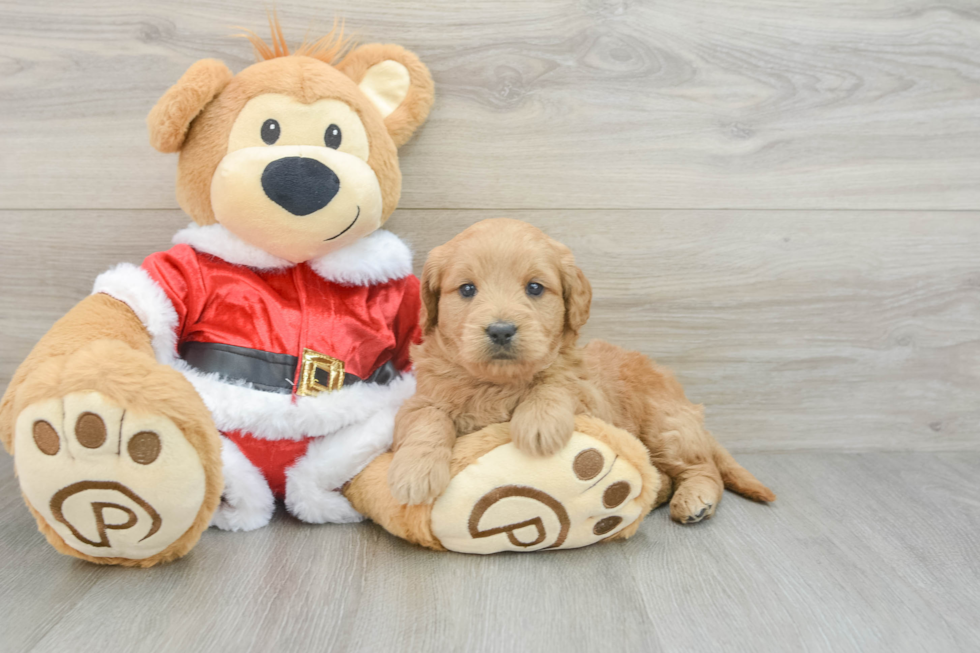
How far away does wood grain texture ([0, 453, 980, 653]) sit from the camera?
0.76 m

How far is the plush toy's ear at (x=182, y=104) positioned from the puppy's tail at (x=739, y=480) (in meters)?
0.98

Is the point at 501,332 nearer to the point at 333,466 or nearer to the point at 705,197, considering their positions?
the point at 333,466

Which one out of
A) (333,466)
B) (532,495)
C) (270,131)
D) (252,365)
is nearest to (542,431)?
(532,495)

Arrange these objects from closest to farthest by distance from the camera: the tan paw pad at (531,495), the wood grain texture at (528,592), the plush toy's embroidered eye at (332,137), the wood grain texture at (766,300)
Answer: the wood grain texture at (528,592) < the tan paw pad at (531,495) < the plush toy's embroidered eye at (332,137) < the wood grain texture at (766,300)

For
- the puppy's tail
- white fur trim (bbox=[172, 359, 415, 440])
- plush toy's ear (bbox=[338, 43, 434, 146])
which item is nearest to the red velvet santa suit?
white fur trim (bbox=[172, 359, 415, 440])

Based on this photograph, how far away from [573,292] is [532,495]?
0.27 m

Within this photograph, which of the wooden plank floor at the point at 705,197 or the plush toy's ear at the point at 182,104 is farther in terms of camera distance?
the wooden plank floor at the point at 705,197

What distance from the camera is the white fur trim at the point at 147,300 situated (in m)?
0.94

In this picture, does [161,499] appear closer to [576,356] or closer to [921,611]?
[576,356]

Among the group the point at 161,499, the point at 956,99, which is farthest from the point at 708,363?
the point at 161,499

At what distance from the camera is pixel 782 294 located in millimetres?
1291

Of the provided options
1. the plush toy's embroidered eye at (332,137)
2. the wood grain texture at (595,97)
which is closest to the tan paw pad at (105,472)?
the plush toy's embroidered eye at (332,137)

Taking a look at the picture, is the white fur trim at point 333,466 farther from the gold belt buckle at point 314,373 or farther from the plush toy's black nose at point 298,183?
the plush toy's black nose at point 298,183

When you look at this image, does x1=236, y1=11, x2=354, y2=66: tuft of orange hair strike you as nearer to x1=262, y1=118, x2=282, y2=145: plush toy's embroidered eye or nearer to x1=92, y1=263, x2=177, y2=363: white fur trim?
x1=262, y1=118, x2=282, y2=145: plush toy's embroidered eye
